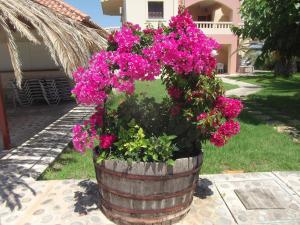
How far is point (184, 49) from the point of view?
3.14 metres

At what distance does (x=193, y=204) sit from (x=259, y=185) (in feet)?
3.77

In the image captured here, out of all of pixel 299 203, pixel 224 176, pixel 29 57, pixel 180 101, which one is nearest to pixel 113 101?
pixel 180 101

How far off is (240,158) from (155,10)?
22856 millimetres

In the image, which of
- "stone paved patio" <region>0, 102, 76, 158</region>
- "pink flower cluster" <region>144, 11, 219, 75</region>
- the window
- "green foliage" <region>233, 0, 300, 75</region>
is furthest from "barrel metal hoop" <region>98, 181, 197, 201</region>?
the window

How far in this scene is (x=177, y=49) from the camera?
3137mm

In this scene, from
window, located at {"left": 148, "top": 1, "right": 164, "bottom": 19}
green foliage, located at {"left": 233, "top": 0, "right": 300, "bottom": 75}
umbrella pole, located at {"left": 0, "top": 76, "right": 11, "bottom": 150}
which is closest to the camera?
umbrella pole, located at {"left": 0, "top": 76, "right": 11, "bottom": 150}

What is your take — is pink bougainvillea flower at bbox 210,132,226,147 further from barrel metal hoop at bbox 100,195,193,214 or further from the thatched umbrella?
the thatched umbrella

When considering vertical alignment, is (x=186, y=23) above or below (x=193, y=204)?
above

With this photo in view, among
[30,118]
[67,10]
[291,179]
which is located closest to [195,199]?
[291,179]

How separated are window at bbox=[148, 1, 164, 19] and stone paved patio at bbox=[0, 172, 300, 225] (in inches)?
926

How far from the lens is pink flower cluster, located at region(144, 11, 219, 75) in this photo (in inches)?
122

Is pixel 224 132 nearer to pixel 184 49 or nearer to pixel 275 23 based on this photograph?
pixel 184 49

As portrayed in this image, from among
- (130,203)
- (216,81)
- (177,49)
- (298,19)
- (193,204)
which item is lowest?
(193,204)

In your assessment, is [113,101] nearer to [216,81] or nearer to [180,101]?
[180,101]
